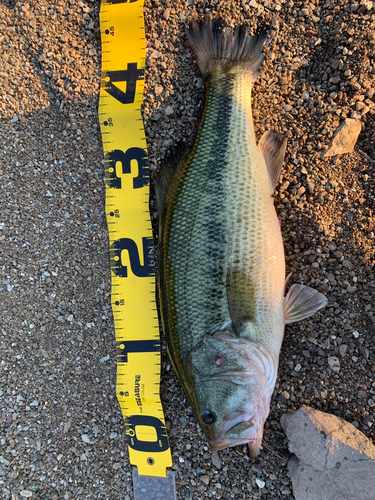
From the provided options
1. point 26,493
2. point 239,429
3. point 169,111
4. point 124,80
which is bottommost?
point 26,493

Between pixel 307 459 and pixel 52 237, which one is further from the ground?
pixel 52 237

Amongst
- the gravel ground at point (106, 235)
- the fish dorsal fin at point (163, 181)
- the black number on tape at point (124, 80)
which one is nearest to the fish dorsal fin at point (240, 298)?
the gravel ground at point (106, 235)

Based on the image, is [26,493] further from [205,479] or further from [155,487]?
[205,479]

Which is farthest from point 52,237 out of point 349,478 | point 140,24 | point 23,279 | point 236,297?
point 349,478

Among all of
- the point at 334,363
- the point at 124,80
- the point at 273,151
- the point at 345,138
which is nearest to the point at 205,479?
the point at 334,363

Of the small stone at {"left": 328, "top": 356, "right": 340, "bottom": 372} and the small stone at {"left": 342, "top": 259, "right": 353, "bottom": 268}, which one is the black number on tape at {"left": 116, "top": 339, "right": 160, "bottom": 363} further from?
the small stone at {"left": 342, "top": 259, "right": 353, "bottom": 268}

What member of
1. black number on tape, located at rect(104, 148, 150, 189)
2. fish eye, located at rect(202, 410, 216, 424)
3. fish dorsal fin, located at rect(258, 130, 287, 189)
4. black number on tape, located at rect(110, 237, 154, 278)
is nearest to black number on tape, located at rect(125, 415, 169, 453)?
fish eye, located at rect(202, 410, 216, 424)

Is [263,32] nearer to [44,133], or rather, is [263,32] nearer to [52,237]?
[44,133]
